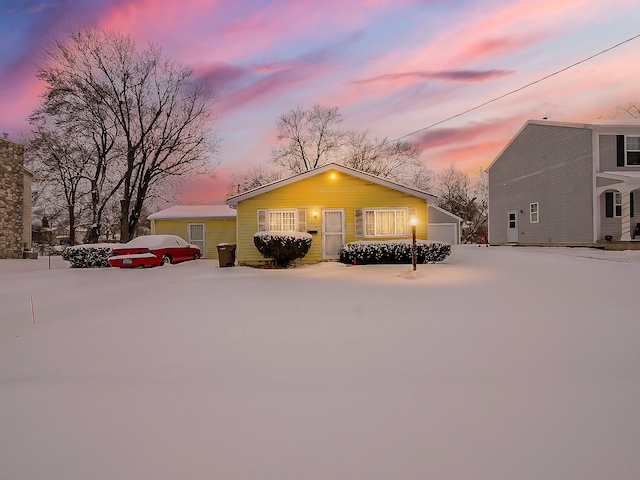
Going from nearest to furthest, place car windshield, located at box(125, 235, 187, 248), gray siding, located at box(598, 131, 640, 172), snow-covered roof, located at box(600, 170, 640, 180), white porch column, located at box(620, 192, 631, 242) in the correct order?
car windshield, located at box(125, 235, 187, 248)
snow-covered roof, located at box(600, 170, 640, 180)
white porch column, located at box(620, 192, 631, 242)
gray siding, located at box(598, 131, 640, 172)

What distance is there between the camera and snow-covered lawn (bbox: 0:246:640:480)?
8.01 ft

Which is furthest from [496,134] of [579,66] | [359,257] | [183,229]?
[183,229]

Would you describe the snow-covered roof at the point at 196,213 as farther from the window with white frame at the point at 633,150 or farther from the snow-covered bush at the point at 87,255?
the window with white frame at the point at 633,150

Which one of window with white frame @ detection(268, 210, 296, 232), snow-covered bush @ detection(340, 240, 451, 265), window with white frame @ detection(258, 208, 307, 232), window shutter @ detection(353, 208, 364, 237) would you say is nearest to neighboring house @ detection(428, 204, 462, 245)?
window shutter @ detection(353, 208, 364, 237)

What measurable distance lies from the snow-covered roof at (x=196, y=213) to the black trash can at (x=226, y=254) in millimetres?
6334

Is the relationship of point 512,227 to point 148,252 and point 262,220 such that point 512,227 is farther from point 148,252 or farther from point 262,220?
point 148,252

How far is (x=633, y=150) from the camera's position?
67.1ft

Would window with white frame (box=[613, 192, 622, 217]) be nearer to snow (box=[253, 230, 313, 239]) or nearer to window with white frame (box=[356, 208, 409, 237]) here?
window with white frame (box=[356, 208, 409, 237])

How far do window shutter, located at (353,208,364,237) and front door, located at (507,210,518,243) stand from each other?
14.7 meters

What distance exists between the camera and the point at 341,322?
19.3 ft

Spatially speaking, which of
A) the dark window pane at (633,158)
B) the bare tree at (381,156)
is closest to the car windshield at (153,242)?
the dark window pane at (633,158)

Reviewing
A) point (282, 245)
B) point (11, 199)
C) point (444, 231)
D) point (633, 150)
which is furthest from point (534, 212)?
point (11, 199)

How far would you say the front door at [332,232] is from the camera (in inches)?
701

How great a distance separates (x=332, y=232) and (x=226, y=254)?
495 cm
